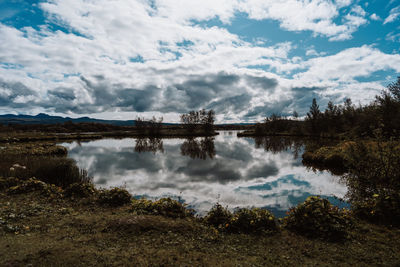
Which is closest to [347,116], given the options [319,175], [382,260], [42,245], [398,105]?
[398,105]

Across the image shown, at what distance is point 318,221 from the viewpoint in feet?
24.4

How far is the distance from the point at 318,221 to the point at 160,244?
539 cm

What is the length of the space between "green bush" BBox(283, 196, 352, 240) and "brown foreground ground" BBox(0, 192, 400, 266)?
0.37m

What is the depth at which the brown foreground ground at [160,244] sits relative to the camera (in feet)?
18.1

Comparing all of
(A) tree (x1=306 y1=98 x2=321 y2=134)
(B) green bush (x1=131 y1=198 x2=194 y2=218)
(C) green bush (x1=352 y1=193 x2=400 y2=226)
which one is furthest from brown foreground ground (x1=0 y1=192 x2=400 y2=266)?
(A) tree (x1=306 y1=98 x2=321 y2=134)

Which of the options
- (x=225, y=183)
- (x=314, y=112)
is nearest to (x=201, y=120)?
(x=314, y=112)

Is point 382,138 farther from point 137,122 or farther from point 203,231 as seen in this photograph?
point 137,122

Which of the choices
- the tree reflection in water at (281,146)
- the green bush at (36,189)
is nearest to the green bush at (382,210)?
the green bush at (36,189)

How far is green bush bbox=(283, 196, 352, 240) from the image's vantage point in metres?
7.08

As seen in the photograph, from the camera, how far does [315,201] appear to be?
25.8 feet

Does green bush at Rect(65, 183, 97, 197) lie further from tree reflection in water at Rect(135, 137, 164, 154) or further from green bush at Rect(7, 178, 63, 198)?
tree reflection in water at Rect(135, 137, 164, 154)

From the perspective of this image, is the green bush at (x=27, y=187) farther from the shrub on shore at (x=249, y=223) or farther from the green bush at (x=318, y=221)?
the green bush at (x=318, y=221)

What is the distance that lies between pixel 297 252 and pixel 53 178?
15.8 meters

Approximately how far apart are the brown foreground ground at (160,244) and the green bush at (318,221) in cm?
37
